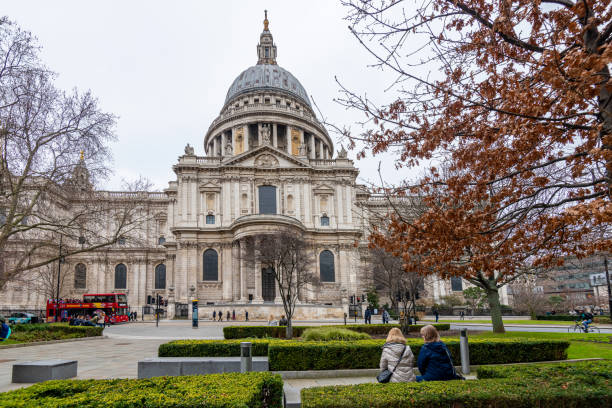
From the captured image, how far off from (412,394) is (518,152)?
176 inches

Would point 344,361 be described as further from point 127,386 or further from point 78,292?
point 78,292

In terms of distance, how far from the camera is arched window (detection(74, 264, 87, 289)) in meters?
63.0

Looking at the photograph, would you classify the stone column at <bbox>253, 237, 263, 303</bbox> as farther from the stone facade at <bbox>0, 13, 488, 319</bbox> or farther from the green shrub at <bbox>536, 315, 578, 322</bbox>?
the green shrub at <bbox>536, 315, 578, 322</bbox>

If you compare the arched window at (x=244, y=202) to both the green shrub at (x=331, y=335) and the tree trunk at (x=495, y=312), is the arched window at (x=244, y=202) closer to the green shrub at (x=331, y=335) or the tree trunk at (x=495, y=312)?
the tree trunk at (x=495, y=312)

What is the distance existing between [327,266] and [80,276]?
124ft

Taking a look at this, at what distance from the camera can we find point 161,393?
19.5 feet

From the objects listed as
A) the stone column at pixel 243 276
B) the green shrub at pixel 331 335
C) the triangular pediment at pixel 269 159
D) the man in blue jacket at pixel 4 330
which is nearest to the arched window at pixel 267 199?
the triangular pediment at pixel 269 159

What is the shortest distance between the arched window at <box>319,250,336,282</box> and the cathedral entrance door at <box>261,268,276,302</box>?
21.7 ft

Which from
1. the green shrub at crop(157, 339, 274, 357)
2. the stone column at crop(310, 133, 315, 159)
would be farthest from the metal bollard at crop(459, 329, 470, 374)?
the stone column at crop(310, 133, 315, 159)

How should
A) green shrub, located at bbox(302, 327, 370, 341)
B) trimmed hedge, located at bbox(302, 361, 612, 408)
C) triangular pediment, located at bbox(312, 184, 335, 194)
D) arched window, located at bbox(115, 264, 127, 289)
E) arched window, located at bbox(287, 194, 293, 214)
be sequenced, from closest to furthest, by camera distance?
trimmed hedge, located at bbox(302, 361, 612, 408), green shrub, located at bbox(302, 327, 370, 341), arched window, located at bbox(287, 194, 293, 214), triangular pediment, located at bbox(312, 184, 335, 194), arched window, located at bbox(115, 264, 127, 289)

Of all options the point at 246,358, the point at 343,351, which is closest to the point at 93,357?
the point at 343,351

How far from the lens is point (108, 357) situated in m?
15.7

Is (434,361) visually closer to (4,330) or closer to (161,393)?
(161,393)

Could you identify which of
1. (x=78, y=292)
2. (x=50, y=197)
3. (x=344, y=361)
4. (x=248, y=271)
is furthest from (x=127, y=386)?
(x=78, y=292)
